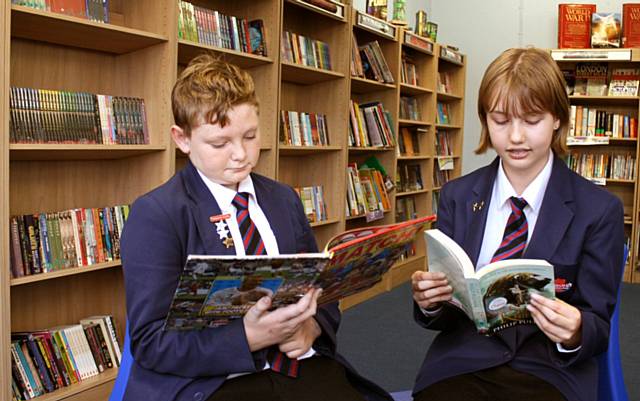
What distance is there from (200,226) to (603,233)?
936 mm

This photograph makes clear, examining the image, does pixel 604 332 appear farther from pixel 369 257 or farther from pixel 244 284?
pixel 244 284

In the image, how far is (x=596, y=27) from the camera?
18.8ft

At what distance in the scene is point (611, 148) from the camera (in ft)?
19.1

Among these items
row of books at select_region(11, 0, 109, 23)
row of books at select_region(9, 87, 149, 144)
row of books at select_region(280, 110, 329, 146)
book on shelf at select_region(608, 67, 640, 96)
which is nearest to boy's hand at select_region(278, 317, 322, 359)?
row of books at select_region(9, 87, 149, 144)

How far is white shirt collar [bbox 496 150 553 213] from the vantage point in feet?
5.13

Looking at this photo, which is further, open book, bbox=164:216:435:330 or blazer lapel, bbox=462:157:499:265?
blazer lapel, bbox=462:157:499:265

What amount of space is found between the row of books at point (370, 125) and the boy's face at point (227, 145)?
2.97m

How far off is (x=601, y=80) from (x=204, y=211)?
17.5 ft

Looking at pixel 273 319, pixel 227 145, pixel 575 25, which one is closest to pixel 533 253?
pixel 273 319

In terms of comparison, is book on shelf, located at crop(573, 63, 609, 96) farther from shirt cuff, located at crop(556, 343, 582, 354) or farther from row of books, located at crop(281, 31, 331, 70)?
shirt cuff, located at crop(556, 343, 582, 354)

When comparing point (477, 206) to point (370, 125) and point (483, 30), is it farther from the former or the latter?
point (483, 30)

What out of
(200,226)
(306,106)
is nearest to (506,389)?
(200,226)

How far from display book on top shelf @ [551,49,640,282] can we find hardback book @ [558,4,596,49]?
0.19m

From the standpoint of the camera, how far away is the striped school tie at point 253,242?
1.34 metres
